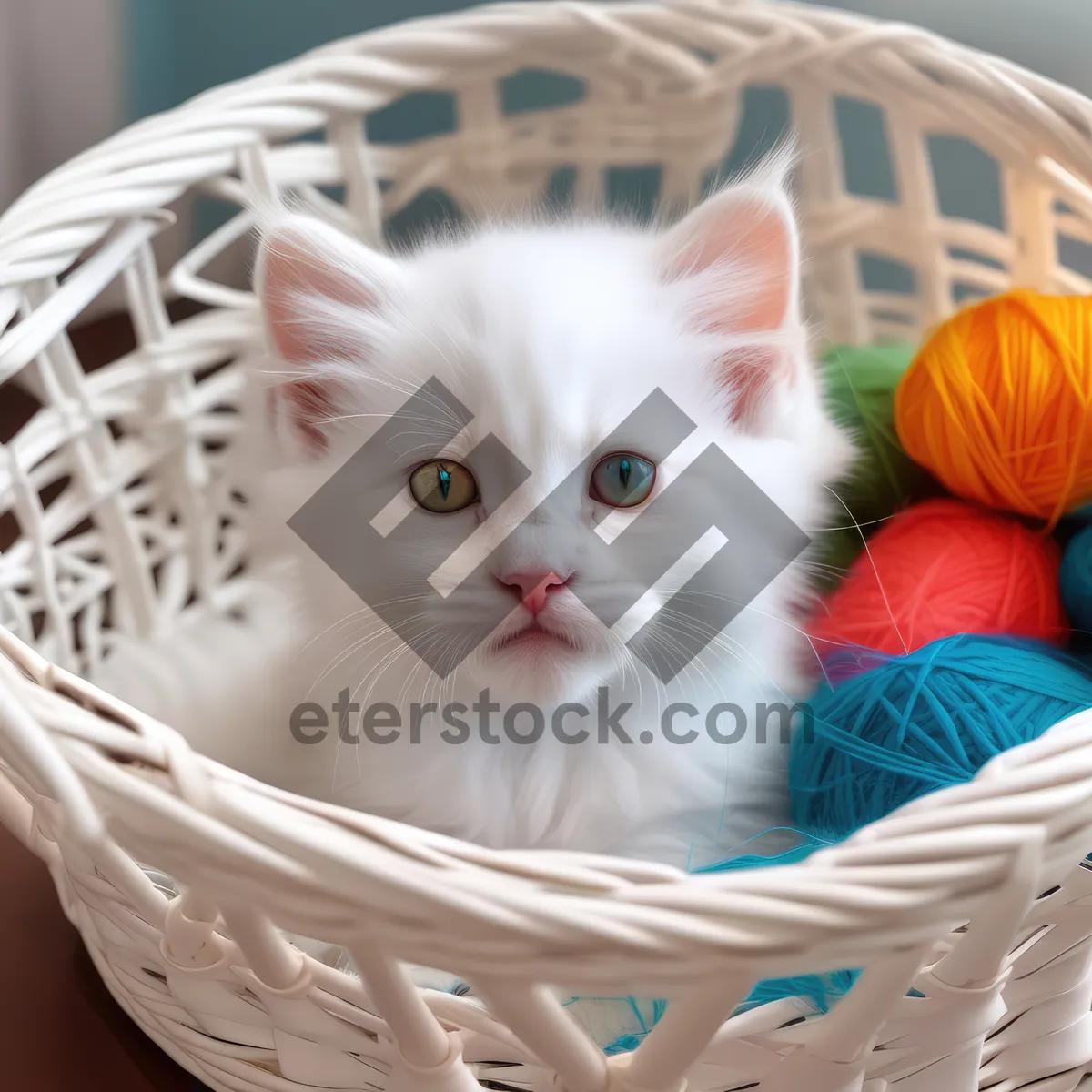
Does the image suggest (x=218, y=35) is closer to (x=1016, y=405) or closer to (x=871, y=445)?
(x=871, y=445)

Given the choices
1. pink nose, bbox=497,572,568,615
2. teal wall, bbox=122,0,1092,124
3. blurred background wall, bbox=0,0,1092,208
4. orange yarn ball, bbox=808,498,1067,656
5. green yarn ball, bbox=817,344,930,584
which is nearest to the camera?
pink nose, bbox=497,572,568,615

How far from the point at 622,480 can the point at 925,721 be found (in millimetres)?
Result: 291

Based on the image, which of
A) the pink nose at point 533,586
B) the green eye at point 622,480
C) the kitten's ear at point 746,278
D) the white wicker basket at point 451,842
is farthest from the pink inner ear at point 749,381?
the white wicker basket at point 451,842

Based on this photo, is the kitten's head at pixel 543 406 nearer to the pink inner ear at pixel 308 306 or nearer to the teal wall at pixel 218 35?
the pink inner ear at pixel 308 306

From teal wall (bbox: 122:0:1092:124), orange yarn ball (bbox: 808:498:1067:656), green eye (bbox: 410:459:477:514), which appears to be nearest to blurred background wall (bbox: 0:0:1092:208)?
teal wall (bbox: 122:0:1092:124)

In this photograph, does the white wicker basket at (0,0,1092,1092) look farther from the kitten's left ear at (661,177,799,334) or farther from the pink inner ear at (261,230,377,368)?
the kitten's left ear at (661,177,799,334)

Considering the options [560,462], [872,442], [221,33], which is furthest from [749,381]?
[221,33]

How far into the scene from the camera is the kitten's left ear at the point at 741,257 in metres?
0.77

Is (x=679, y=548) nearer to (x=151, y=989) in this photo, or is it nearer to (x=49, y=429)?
(x=151, y=989)

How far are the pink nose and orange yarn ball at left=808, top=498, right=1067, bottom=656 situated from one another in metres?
0.31

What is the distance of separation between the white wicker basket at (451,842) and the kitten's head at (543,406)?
0.21 metres

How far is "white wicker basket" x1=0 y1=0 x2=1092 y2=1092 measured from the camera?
0.52 meters

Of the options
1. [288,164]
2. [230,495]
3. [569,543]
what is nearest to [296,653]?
[569,543]

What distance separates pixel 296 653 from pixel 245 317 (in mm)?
550
